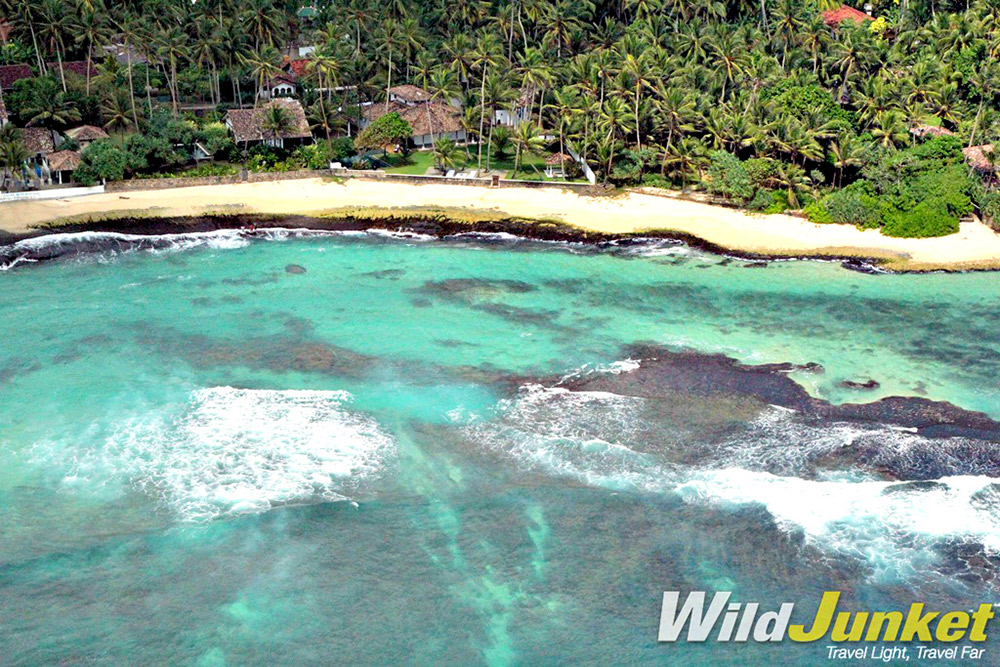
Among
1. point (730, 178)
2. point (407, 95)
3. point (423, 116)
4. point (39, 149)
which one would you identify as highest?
point (407, 95)

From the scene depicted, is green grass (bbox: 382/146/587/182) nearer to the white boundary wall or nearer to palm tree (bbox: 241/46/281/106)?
palm tree (bbox: 241/46/281/106)

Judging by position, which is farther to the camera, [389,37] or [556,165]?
[389,37]

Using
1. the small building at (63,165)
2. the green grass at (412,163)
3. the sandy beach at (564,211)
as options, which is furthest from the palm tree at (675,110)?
the small building at (63,165)

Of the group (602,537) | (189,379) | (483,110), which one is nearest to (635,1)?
(483,110)

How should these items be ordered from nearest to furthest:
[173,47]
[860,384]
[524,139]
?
1. [860,384]
2. [524,139]
3. [173,47]

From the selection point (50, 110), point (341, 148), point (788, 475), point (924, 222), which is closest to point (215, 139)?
point (341, 148)

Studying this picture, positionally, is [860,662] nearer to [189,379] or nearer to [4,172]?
[189,379]

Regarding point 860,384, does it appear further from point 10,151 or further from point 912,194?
point 10,151
